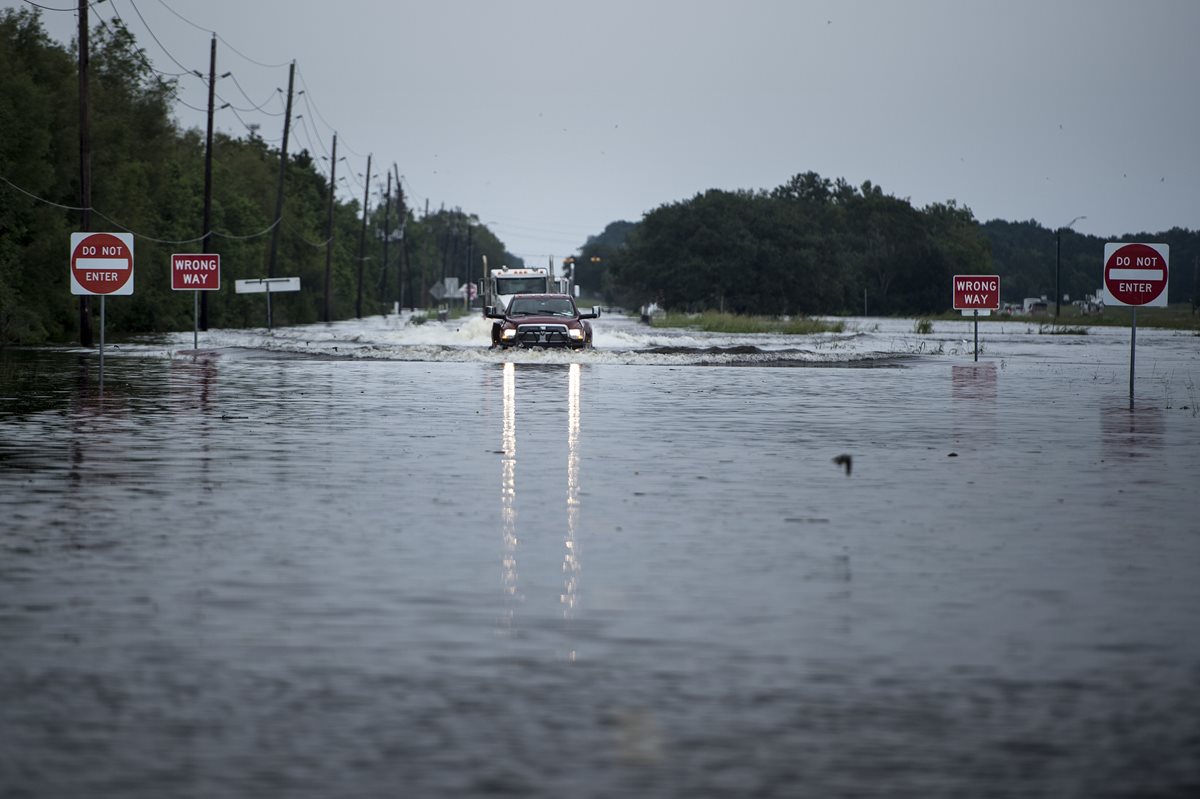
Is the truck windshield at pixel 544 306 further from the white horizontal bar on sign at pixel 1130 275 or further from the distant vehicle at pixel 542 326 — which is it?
the white horizontal bar on sign at pixel 1130 275

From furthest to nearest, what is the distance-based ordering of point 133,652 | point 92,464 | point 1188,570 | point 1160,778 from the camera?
point 92,464, point 1188,570, point 133,652, point 1160,778

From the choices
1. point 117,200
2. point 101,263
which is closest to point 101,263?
point 101,263

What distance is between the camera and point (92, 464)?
16656 mm

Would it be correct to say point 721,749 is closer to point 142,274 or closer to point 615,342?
point 615,342

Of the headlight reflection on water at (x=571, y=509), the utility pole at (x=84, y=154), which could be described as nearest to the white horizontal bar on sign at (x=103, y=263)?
the headlight reflection on water at (x=571, y=509)

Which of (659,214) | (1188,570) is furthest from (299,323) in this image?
(1188,570)

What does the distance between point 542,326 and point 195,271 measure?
876 cm

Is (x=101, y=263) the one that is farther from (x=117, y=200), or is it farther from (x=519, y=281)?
(x=519, y=281)

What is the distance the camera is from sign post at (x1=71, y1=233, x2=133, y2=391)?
29922 mm

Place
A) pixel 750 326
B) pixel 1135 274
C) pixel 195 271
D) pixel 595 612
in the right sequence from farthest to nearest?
pixel 750 326
pixel 195 271
pixel 1135 274
pixel 595 612

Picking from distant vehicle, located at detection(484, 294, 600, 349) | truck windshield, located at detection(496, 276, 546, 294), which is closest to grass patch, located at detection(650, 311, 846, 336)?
truck windshield, located at detection(496, 276, 546, 294)

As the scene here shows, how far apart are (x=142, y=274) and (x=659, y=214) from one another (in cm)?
6747

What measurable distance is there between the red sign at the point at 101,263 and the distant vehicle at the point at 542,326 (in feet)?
51.7

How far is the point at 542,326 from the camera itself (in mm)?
46094
